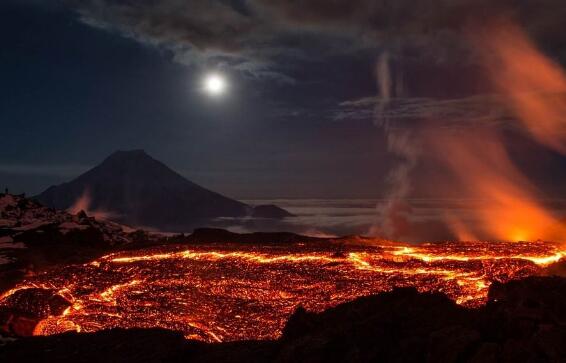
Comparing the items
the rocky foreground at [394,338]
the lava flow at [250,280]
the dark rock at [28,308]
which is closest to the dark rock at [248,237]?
the lava flow at [250,280]

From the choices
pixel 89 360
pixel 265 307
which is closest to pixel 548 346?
pixel 89 360

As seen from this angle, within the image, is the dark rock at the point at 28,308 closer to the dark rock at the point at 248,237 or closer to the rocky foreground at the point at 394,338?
the rocky foreground at the point at 394,338

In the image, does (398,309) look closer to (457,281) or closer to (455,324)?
(455,324)

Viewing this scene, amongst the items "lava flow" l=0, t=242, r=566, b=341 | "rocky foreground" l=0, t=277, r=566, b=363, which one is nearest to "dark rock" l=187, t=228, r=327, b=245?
"lava flow" l=0, t=242, r=566, b=341

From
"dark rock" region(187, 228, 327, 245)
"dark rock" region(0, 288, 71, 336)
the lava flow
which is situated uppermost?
"dark rock" region(187, 228, 327, 245)

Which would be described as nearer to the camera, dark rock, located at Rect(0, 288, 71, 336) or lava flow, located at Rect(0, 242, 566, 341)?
lava flow, located at Rect(0, 242, 566, 341)

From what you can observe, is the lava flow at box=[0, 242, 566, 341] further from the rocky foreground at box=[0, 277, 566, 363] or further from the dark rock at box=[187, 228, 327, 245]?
the dark rock at box=[187, 228, 327, 245]

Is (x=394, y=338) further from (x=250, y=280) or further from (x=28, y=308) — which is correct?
(x=28, y=308)
